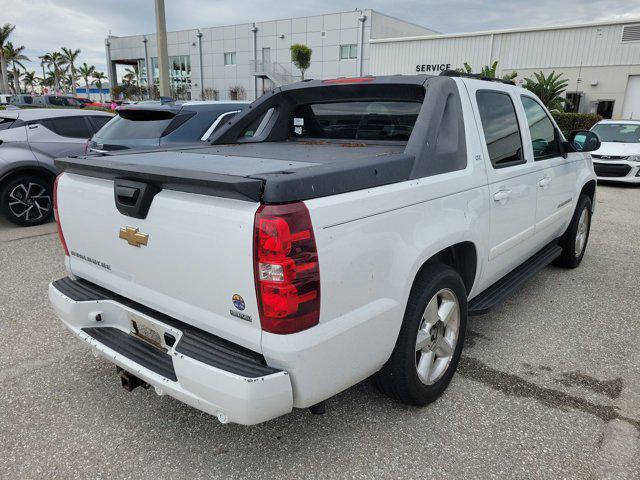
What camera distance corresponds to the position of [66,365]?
3.23 meters

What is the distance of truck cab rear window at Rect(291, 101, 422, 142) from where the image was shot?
336 cm

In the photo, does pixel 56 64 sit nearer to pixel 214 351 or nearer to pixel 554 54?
pixel 554 54

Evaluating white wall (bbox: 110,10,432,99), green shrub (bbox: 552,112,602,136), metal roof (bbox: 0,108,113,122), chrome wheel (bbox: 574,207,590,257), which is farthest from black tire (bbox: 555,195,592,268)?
white wall (bbox: 110,10,432,99)

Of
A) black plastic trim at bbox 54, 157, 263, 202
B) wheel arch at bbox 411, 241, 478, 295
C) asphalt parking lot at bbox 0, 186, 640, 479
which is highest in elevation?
black plastic trim at bbox 54, 157, 263, 202

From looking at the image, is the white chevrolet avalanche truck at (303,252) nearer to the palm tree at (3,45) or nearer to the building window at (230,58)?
the building window at (230,58)

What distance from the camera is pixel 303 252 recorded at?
179 cm

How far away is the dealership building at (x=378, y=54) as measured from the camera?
95.2 feet

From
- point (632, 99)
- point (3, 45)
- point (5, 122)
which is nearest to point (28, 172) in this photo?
point (5, 122)

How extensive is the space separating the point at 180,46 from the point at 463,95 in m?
60.0

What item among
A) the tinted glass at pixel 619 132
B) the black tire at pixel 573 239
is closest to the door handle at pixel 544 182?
the black tire at pixel 573 239

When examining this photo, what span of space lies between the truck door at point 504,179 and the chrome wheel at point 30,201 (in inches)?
266

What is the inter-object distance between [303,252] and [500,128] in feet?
7.07

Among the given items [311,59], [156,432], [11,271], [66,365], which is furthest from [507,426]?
[311,59]

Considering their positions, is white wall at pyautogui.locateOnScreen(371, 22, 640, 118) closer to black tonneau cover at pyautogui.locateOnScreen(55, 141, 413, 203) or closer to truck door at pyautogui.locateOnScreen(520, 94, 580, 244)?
truck door at pyautogui.locateOnScreen(520, 94, 580, 244)
